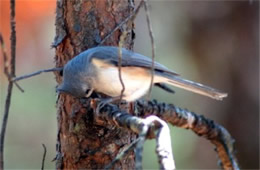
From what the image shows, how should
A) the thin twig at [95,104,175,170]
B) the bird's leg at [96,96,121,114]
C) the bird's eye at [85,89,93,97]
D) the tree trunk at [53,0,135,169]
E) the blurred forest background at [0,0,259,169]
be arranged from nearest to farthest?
the thin twig at [95,104,175,170]
the bird's leg at [96,96,121,114]
the tree trunk at [53,0,135,169]
the bird's eye at [85,89,93,97]
the blurred forest background at [0,0,259,169]

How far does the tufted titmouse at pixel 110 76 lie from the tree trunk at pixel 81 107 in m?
0.09

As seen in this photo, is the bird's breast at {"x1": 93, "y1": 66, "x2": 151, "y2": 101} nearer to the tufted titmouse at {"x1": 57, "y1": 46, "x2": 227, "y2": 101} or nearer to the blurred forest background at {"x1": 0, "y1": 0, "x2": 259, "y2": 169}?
the tufted titmouse at {"x1": 57, "y1": 46, "x2": 227, "y2": 101}

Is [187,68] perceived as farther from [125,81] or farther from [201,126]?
[201,126]

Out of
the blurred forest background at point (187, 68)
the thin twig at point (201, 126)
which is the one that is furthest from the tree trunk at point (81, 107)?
the blurred forest background at point (187, 68)

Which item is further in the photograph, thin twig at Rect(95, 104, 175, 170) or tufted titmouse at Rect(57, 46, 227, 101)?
tufted titmouse at Rect(57, 46, 227, 101)

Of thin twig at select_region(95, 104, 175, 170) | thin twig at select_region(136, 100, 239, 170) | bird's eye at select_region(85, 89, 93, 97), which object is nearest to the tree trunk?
bird's eye at select_region(85, 89, 93, 97)

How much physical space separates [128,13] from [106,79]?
0.37 m

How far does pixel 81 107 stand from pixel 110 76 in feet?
0.65

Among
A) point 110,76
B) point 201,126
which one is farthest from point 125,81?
point 201,126

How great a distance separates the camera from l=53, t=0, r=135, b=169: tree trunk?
239cm

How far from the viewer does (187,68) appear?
19.6ft

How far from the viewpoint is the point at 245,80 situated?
5270 mm

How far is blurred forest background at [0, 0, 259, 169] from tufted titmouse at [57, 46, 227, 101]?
2205 mm

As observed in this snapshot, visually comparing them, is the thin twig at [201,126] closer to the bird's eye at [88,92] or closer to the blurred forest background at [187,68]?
the bird's eye at [88,92]
